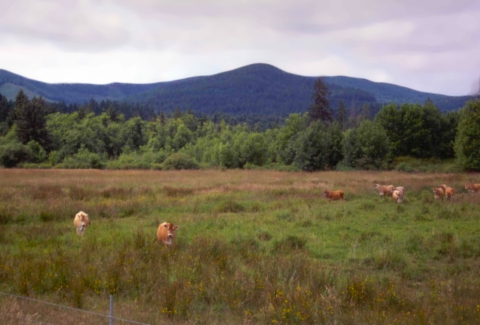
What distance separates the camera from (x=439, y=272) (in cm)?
1066

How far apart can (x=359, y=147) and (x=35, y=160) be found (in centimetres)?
4309

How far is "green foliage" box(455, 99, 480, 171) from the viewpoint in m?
49.9

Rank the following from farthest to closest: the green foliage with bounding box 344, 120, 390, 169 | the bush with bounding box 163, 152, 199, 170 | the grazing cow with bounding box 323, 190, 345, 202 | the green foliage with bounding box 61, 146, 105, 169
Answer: the bush with bounding box 163, 152, 199, 170 < the green foliage with bounding box 61, 146, 105, 169 < the green foliage with bounding box 344, 120, 390, 169 < the grazing cow with bounding box 323, 190, 345, 202

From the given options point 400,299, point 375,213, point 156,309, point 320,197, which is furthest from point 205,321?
point 320,197

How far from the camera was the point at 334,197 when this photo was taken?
23.2 meters

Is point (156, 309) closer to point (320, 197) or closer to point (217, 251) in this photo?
point (217, 251)

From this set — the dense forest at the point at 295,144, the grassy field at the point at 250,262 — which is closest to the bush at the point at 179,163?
the dense forest at the point at 295,144

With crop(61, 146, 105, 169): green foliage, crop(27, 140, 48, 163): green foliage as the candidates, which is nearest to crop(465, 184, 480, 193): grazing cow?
crop(61, 146, 105, 169): green foliage

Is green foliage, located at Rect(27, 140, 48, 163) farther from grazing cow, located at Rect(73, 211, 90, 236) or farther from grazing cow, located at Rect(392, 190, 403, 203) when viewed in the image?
grazing cow, located at Rect(392, 190, 403, 203)

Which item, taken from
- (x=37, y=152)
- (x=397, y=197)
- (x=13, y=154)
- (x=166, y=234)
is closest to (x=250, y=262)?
(x=166, y=234)

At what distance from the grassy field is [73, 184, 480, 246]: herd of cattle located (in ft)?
1.42

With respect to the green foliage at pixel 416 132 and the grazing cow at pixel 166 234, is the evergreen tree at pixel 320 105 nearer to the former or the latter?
the green foliage at pixel 416 132

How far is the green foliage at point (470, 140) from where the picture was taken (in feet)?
164

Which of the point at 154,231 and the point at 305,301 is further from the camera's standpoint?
the point at 154,231
